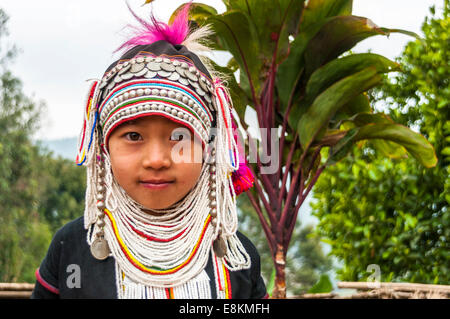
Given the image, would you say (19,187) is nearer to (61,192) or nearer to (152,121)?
(61,192)

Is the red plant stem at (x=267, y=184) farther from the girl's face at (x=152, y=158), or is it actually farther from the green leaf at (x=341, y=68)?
the girl's face at (x=152, y=158)

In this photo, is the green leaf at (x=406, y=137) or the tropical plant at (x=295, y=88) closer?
the green leaf at (x=406, y=137)

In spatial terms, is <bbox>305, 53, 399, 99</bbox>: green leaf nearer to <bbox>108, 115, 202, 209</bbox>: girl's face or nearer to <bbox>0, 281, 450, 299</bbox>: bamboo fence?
<bbox>0, 281, 450, 299</bbox>: bamboo fence

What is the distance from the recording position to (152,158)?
1.36m

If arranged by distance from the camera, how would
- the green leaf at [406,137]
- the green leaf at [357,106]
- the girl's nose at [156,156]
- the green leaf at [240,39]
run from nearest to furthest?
the girl's nose at [156,156] < the green leaf at [406,137] < the green leaf at [240,39] < the green leaf at [357,106]

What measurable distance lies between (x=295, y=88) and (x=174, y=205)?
199 cm

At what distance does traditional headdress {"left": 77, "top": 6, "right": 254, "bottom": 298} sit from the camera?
1.41 meters

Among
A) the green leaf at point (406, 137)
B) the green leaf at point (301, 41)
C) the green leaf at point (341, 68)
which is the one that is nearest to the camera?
the green leaf at point (406, 137)

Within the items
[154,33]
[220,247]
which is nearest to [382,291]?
[220,247]

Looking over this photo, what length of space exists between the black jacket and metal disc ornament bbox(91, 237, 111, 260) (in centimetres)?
2

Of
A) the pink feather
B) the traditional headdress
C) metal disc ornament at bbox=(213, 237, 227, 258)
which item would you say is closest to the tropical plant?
the pink feather

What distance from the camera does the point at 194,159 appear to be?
4.73 ft

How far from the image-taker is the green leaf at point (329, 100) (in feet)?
9.23

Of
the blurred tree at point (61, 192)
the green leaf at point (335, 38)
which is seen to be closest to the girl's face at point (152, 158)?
the green leaf at point (335, 38)
